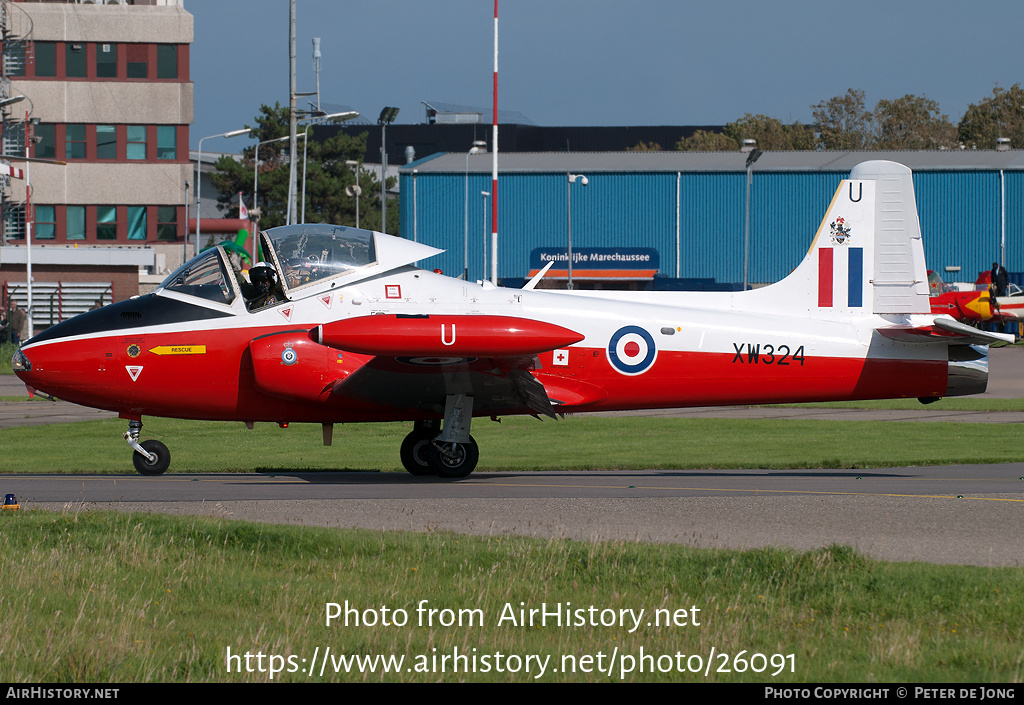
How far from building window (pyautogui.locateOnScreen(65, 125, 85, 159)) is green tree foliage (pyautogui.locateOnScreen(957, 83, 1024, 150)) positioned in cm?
7952

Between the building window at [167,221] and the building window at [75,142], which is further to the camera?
the building window at [167,221]

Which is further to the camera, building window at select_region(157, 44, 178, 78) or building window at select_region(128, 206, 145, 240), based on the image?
building window at select_region(128, 206, 145, 240)

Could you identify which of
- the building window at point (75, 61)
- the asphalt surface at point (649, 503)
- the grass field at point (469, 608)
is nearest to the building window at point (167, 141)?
the building window at point (75, 61)

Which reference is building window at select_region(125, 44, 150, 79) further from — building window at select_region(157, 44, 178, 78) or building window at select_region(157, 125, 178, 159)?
building window at select_region(157, 125, 178, 159)

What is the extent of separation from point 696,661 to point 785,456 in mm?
11259

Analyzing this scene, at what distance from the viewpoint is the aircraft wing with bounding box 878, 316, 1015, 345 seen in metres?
13.6

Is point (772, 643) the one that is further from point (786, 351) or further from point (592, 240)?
point (592, 240)

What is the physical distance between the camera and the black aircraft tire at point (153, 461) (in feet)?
46.0

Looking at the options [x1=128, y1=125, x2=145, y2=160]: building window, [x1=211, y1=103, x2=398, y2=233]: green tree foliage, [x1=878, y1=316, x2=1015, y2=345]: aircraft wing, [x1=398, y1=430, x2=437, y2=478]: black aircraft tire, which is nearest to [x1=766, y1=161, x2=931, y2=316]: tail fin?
[x1=878, y1=316, x2=1015, y2=345]: aircraft wing

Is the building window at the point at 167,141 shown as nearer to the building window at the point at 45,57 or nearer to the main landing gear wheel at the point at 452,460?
the building window at the point at 45,57

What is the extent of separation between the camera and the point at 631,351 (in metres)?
14.0

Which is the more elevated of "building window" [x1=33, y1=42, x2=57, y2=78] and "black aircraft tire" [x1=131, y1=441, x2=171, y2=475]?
"building window" [x1=33, y1=42, x2=57, y2=78]

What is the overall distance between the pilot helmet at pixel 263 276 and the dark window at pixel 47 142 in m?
52.7

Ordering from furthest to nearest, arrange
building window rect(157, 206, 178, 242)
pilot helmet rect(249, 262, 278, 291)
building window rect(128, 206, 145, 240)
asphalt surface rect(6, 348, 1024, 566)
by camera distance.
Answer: building window rect(157, 206, 178, 242), building window rect(128, 206, 145, 240), pilot helmet rect(249, 262, 278, 291), asphalt surface rect(6, 348, 1024, 566)
